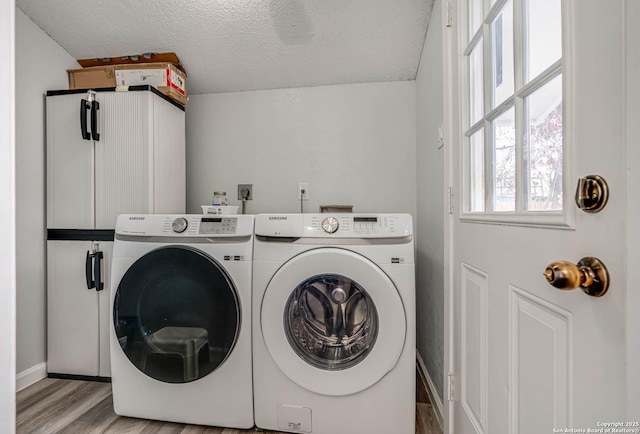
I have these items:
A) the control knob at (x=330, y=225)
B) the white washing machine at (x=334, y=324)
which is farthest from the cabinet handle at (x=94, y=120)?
the control knob at (x=330, y=225)

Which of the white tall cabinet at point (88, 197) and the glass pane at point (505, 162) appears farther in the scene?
the white tall cabinet at point (88, 197)

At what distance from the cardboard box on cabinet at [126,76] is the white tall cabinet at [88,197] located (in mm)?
158

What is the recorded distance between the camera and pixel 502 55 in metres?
0.84

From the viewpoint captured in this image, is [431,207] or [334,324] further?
[431,207]

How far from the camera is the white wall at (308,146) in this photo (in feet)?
7.06

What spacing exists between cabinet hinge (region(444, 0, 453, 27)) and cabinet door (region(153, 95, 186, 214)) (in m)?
1.59

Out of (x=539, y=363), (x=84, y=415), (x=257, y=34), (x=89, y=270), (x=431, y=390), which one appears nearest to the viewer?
(x=539, y=363)

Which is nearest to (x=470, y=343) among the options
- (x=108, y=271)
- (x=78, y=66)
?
(x=108, y=271)

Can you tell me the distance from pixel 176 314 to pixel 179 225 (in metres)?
0.39

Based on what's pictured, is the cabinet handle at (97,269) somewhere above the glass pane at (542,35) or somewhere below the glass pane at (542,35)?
below

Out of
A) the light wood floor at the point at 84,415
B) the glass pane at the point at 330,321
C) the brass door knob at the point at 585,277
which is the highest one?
the brass door knob at the point at 585,277

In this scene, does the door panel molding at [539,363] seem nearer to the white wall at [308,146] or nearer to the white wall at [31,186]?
the white wall at [308,146]

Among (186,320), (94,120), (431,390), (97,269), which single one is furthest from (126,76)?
(431,390)

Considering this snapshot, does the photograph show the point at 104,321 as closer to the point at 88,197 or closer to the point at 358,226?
the point at 88,197
